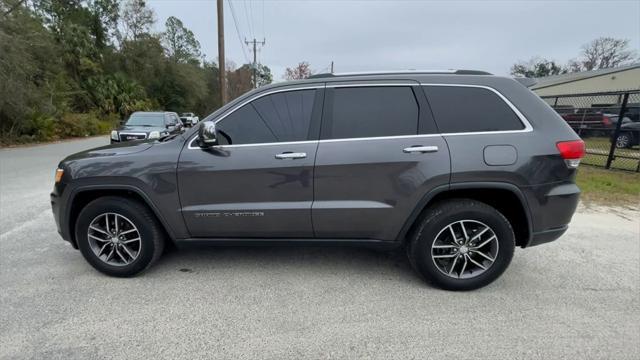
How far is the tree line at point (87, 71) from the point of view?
13859 mm

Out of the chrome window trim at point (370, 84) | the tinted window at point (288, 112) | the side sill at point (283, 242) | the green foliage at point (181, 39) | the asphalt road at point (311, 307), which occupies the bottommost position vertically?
the asphalt road at point (311, 307)

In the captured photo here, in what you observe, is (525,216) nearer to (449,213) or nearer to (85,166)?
(449,213)

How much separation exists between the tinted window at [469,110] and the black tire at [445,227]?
0.65 m

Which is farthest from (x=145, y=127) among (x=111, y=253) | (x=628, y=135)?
(x=628, y=135)

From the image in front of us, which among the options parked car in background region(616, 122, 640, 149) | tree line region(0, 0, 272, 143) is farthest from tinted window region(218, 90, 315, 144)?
tree line region(0, 0, 272, 143)

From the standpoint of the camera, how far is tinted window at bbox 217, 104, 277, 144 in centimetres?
297

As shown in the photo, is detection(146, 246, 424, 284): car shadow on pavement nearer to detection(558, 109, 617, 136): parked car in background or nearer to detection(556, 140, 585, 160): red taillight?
detection(556, 140, 585, 160): red taillight

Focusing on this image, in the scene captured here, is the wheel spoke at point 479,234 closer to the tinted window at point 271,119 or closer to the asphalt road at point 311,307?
the asphalt road at point 311,307

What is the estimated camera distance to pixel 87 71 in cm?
3155

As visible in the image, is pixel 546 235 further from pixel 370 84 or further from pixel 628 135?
pixel 628 135

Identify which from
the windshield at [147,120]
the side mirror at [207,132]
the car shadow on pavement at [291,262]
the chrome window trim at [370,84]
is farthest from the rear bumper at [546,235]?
the windshield at [147,120]

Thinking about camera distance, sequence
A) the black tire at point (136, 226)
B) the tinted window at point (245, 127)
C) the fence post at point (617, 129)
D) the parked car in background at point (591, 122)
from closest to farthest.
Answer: the tinted window at point (245, 127) → the black tire at point (136, 226) → the fence post at point (617, 129) → the parked car in background at point (591, 122)

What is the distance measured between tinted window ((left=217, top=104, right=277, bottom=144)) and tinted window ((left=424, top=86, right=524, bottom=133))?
1.46 m

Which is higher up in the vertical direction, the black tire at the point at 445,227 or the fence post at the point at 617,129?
the fence post at the point at 617,129
